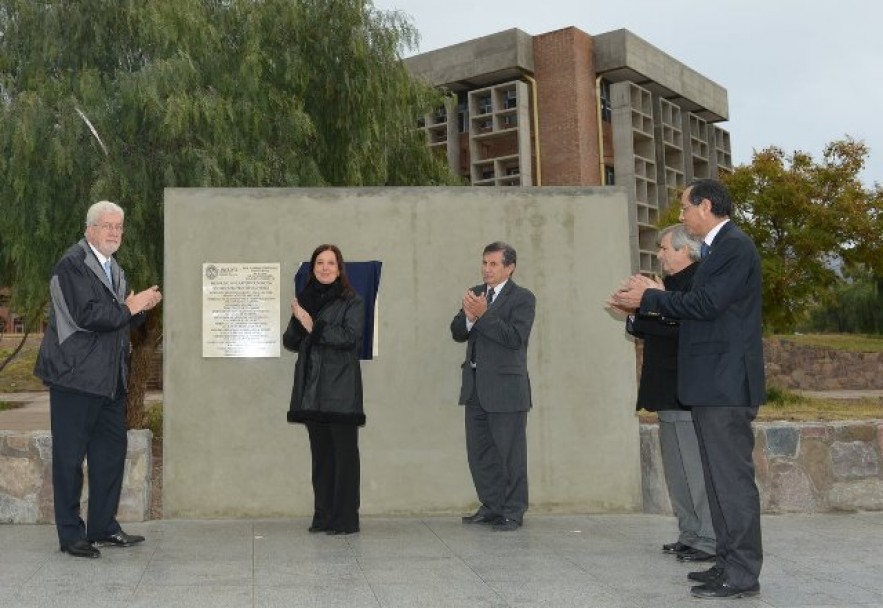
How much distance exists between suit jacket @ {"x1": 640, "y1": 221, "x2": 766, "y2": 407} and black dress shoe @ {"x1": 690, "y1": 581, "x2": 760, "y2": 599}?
2.73ft

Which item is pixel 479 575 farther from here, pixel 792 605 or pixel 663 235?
pixel 663 235

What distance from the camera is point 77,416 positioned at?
5.30 m

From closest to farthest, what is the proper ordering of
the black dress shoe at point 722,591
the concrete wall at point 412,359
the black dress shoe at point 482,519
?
the black dress shoe at point 722,591, the black dress shoe at point 482,519, the concrete wall at point 412,359

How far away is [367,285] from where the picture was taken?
6.82 m

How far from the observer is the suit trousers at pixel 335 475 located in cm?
601

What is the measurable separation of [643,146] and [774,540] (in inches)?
1111

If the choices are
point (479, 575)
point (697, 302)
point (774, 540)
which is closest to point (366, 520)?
point (479, 575)

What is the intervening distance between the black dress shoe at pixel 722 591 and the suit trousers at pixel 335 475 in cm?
250

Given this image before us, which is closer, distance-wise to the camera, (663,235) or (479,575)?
(479,575)

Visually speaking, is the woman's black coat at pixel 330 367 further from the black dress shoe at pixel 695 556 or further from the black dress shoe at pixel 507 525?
the black dress shoe at pixel 695 556

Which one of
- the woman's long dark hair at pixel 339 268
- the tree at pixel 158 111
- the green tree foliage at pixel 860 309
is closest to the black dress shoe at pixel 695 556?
the woman's long dark hair at pixel 339 268

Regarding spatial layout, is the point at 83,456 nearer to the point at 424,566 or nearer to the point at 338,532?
the point at 338,532

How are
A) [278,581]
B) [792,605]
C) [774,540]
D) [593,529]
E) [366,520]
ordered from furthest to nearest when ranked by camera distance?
[366,520] < [593,529] < [774,540] < [278,581] < [792,605]

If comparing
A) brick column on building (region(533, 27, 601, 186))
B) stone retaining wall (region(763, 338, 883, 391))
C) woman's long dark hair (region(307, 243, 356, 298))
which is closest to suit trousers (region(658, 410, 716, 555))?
woman's long dark hair (region(307, 243, 356, 298))
